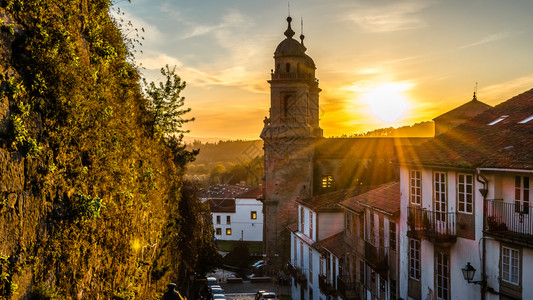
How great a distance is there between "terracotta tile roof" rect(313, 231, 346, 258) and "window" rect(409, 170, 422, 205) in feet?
28.8

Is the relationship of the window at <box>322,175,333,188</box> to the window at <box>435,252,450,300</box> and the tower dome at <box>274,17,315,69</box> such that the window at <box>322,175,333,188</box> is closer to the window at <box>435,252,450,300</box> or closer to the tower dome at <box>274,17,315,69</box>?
the tower dome at <box>274,17,315,69</box>

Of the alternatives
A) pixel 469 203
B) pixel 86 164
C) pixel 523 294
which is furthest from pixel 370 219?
pixel 86 164

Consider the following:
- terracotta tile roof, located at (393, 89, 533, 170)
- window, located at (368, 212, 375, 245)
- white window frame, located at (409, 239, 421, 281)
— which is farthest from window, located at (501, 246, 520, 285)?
window, located at (368, 212, 375, 245)

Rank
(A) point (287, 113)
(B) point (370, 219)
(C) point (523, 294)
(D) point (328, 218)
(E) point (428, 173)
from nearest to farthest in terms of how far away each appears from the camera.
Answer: (C) point (523, 294) → (E) point (428, 173) → (B) point (370, 219) → (D) point (328, 218) → (A) point (287, 113)

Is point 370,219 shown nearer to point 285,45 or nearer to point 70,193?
point 70,193

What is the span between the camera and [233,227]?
77.3 m

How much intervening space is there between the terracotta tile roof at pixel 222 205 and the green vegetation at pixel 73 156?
6528 centimetres

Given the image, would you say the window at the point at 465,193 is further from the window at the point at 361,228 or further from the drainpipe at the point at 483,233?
the window at the point at 361,228

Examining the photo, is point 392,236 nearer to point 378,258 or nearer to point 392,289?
point 378,258

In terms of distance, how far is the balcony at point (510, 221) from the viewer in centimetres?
1291

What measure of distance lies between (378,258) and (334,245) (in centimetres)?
715

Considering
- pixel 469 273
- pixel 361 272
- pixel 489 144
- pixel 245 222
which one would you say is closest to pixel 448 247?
pixel 469 273

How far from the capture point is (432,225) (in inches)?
680

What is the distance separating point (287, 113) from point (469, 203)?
33387 millimetres
